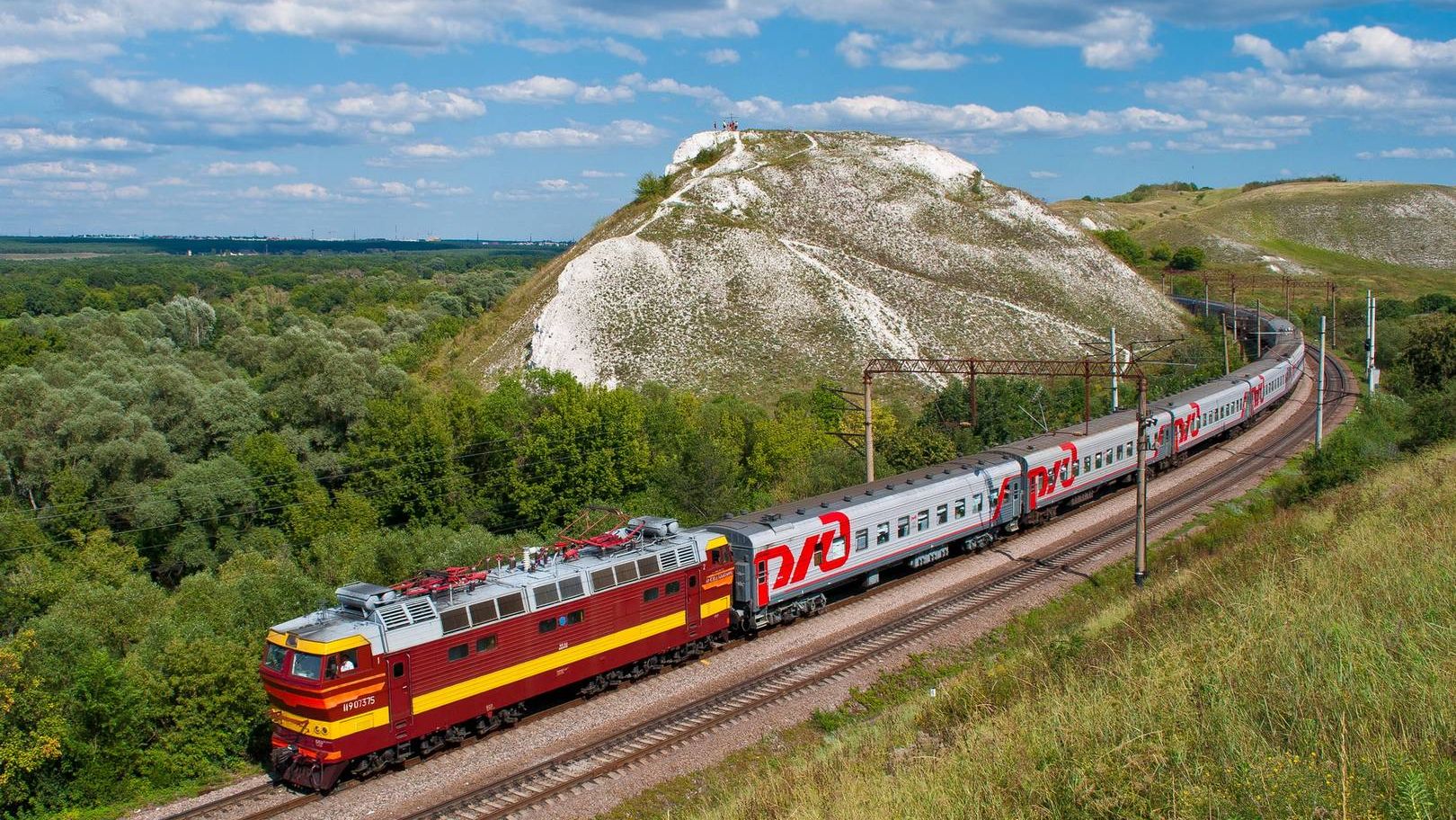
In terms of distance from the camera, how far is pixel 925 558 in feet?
105

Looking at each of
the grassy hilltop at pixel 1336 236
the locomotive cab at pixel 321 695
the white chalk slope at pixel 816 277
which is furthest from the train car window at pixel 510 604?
the grassy hilltop at pixel 1336 236

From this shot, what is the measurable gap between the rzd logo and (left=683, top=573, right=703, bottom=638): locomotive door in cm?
210

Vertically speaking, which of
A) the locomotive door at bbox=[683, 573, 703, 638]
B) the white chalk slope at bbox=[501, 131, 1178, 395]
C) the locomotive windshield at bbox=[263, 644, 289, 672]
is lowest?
the locomotive door at bbox=[683, 573, 703, 638]

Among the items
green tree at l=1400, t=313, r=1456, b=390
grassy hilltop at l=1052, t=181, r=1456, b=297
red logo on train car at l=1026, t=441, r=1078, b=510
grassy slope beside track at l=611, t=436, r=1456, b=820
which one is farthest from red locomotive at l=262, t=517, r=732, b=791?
grassy hilltop at l=1052, t=181, r=1456, b=297

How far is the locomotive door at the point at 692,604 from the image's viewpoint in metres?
24.1

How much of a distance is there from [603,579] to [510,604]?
2.47 metres

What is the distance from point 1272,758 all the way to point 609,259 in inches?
2865

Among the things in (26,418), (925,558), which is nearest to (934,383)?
(925,558)

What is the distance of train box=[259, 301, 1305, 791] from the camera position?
18172mm

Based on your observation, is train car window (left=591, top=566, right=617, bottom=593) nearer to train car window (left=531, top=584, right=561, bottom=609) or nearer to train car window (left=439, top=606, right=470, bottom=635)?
train car window (left=531, top=584, right=561, bottom=609)

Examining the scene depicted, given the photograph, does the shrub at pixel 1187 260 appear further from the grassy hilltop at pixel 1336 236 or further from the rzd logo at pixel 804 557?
the rzd logo at pixel 804 557

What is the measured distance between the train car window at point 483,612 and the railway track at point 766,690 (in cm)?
312

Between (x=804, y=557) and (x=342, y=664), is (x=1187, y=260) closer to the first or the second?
(x=804, y=557)

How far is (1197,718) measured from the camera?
11.5m
